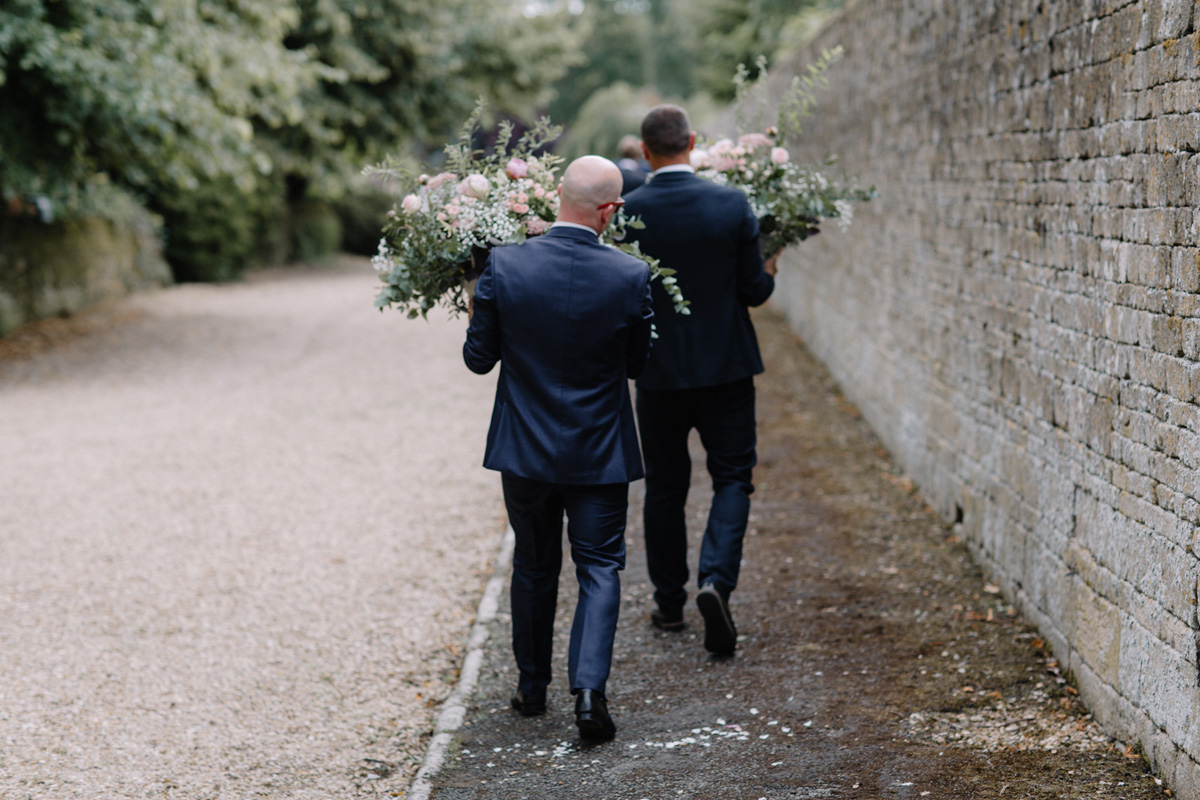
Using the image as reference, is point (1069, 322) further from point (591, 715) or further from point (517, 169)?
point (591, 715)

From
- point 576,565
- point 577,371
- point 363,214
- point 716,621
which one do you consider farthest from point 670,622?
point 363,214

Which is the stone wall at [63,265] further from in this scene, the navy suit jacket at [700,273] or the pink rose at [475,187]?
the navy suit jacket at [700,273]

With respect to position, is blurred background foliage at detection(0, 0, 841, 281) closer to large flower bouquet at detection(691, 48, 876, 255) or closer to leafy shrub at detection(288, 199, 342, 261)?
leafy shrub at detection(288, 199, 342, 261)

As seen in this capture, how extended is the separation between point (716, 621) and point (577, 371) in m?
1.38

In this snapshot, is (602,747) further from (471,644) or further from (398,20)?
(398,20)

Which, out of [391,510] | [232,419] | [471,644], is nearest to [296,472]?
[391,510]

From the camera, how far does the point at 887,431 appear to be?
27.9 ft

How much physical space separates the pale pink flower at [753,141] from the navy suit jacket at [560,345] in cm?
177

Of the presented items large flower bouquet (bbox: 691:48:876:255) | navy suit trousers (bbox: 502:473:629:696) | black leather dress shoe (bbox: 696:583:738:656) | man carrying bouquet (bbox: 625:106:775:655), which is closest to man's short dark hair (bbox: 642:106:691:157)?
man carrying bouquet (bbox: 625:106:775:655)

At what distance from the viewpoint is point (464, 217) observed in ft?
14.4

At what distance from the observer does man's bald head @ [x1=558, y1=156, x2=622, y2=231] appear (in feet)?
13.1

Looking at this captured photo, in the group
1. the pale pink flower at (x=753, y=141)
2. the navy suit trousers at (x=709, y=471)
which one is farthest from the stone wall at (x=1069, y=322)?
the navy suit trousers at (x=709, y=471)

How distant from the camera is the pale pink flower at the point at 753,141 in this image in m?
5.53

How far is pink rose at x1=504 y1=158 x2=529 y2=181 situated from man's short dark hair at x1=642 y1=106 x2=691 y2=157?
0.61 meters
